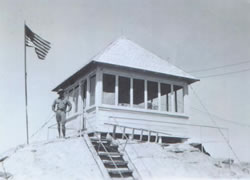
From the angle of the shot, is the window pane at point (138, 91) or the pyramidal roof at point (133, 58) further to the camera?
the window pane at point (138, 91)

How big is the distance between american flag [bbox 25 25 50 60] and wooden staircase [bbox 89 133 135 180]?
151 inches

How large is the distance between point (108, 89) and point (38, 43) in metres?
4.31

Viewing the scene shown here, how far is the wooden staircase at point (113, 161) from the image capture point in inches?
351

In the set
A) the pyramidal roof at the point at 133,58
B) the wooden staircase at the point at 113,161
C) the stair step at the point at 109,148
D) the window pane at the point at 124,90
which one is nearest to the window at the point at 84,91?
the window pane at the point at 124,90

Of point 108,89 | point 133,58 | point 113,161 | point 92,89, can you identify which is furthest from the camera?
point 108,89

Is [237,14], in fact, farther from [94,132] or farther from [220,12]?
[94,132]

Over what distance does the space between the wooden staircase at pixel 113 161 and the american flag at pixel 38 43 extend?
3829 millimetres

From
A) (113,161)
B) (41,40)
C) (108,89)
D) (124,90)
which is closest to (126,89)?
(124,90)

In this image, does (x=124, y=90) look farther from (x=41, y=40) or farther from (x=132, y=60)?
(x=41, y=40)

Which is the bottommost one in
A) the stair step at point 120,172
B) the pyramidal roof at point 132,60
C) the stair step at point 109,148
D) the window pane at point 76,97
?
the stair step at point 120,172

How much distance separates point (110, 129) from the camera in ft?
43.5

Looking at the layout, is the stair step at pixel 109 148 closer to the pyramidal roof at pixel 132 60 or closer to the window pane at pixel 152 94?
the pyramidal roof at pixel 132 60

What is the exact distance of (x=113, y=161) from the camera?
9406 millimetres

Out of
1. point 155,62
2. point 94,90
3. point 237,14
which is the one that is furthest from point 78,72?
point 237,14
